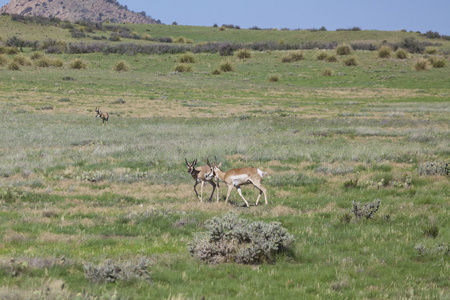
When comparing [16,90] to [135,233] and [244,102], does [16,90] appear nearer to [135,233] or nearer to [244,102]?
[244,102]

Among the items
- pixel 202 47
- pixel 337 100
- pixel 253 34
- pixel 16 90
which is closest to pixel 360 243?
pixel 337 100

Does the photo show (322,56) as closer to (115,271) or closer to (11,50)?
(11,50)

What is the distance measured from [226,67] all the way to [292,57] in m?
12.7

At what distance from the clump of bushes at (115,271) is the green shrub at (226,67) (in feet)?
201

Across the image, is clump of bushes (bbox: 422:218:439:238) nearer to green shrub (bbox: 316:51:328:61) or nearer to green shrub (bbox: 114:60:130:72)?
green shrub (bbox: 114:60:130:72)

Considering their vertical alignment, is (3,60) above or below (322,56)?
below

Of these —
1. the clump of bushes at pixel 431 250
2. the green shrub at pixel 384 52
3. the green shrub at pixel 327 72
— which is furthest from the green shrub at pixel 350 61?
the clump of bushes at pixel 431 250

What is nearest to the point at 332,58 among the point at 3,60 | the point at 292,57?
the point at 292,57

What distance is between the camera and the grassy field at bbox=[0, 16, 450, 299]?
673cm

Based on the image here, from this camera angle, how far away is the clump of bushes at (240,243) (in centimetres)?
786

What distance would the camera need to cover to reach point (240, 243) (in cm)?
831

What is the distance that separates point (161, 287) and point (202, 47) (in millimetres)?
79571

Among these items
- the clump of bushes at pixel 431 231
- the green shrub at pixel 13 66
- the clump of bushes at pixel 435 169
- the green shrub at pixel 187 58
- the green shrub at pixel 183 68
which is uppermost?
the green shrub at pixel 187 58

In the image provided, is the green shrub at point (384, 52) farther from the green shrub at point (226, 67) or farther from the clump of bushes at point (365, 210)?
the clump of bushes at point (365, 210)
